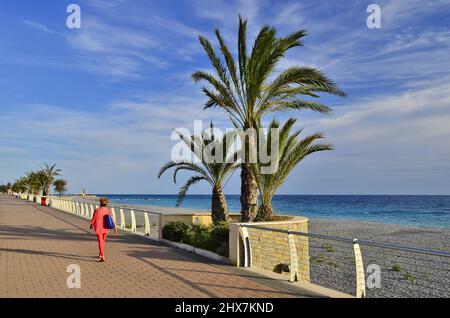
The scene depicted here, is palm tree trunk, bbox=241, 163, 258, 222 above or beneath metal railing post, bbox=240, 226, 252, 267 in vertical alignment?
above

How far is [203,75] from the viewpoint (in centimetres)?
1595

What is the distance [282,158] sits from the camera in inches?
592

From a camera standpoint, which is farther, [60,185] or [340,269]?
[60,185]

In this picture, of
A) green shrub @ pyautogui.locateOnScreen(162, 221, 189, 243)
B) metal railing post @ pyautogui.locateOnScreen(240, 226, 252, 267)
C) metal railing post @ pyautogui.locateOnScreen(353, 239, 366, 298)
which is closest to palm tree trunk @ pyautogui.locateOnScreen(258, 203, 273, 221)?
green shrub @ pyautogui.locateOnScreen(162, 221, 189, 243)

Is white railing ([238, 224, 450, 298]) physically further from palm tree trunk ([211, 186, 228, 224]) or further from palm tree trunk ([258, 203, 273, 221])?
palm tree trunk ([211, 186, 228, 224])

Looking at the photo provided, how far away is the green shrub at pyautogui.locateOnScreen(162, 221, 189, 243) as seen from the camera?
14.3m

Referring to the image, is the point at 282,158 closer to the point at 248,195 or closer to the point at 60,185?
the point at 248,195

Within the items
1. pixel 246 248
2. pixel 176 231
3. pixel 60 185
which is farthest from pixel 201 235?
pixel 60 185

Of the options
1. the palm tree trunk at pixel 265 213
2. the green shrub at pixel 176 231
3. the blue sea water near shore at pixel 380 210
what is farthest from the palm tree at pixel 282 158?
the blue sea water near shore at pixel 380 210

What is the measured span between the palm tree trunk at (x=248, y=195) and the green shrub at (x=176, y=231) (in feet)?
6.26

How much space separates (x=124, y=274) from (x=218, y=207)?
8.70 m

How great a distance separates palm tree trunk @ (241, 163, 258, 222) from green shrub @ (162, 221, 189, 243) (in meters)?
1.91
